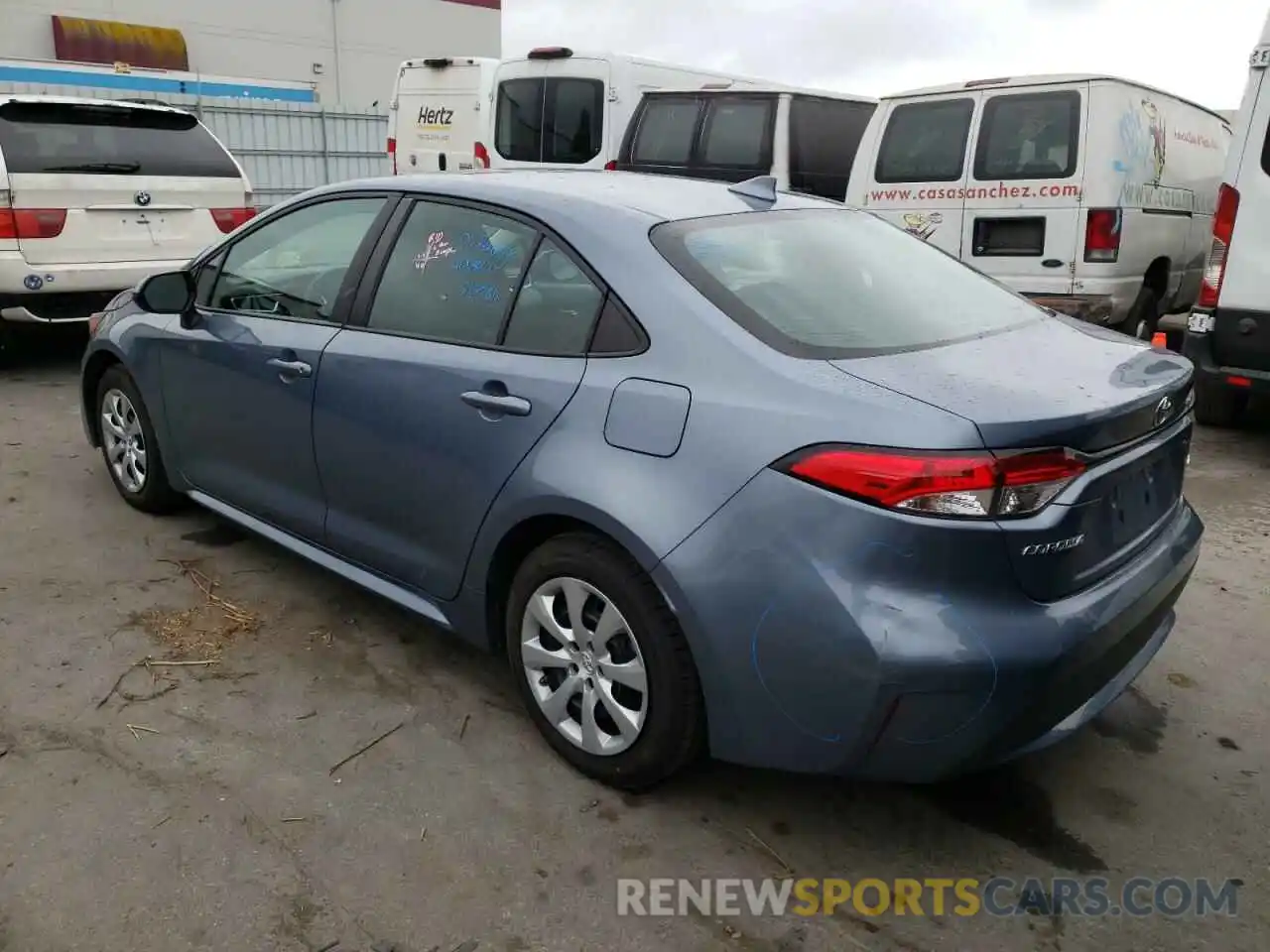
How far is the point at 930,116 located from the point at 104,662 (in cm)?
643

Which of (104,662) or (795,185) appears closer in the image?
(104,662)

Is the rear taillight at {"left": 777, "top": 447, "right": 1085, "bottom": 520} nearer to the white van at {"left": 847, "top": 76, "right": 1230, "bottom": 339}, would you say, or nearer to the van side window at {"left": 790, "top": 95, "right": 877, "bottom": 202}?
the white van at {"left": 847, "top": 76, "right": 1230, "bottom": 339}

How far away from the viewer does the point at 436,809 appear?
2684 millimetres

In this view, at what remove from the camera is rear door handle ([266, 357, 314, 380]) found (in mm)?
3445

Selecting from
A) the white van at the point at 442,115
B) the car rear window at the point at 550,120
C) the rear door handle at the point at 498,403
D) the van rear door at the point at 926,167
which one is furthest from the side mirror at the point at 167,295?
the white van at the point at 442,115

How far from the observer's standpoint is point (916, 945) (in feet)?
7.43

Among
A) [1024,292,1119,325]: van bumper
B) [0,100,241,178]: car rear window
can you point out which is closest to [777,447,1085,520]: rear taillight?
[1024,292,1119,325]: van bumper

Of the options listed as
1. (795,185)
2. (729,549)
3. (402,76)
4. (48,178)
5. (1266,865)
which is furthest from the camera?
(402,76)

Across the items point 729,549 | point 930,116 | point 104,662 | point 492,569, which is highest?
point 930,116

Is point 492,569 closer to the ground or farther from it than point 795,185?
closer to the ground

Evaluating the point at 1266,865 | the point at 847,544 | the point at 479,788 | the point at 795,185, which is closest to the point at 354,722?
the point at 479,788

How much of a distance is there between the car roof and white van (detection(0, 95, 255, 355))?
4.23 meters

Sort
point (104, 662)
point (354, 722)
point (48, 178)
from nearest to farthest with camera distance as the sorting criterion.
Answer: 1. point (354, 722)
2. point (104, 662)
3. point (48, 178)

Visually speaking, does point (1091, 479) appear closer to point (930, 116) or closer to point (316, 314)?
point (316, 314)
